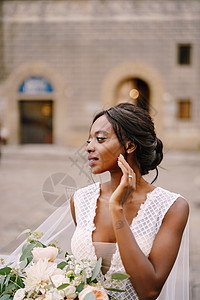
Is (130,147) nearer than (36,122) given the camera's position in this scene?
Yes

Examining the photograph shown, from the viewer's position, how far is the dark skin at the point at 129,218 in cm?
151

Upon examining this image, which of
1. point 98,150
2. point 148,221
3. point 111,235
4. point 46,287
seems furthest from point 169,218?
point 46,287

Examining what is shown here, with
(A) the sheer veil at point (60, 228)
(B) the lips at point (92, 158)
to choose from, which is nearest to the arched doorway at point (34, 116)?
(A) the sheer veil at point (60, 228)

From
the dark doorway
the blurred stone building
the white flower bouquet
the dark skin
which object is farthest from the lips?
the dark doorway

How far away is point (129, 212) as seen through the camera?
5.93 feet

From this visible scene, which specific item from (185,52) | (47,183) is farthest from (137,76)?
(47,183)

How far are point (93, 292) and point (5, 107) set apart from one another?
18.0 m

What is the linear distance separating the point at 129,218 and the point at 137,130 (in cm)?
41

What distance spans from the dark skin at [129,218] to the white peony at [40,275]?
11.2 inches

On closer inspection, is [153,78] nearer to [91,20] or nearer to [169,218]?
[91,20]

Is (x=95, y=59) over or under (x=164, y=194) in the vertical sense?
over

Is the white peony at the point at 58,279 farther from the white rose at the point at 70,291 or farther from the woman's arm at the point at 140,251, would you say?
the woman's arm at the point at 140,251

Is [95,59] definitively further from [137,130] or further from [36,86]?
[137,130]

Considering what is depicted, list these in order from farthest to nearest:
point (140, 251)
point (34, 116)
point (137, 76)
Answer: point (34, 116), point (137, 76), point (140, 251)
